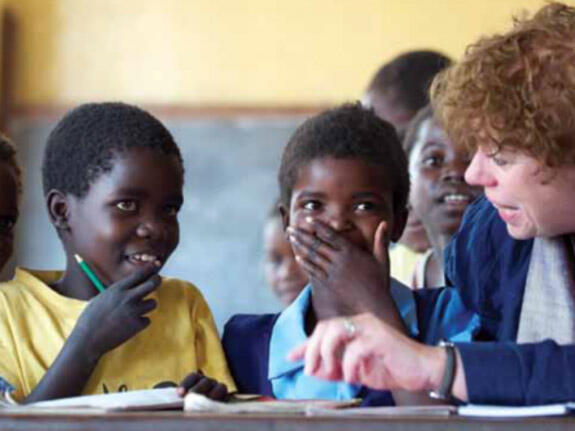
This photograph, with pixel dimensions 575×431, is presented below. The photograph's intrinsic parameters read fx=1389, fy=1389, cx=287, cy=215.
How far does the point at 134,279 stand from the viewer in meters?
2.08

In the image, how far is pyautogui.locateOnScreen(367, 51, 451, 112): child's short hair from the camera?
350cm

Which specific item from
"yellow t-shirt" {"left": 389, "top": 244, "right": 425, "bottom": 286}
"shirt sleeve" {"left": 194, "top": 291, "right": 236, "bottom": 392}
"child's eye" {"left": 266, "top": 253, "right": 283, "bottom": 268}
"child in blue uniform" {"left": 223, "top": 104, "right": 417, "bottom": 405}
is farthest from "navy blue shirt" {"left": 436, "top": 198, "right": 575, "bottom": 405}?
"child's eye" {"left": 266, "top": 253, "right": 283, "bottom": 268}

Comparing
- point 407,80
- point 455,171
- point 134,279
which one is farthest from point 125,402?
point 407,80

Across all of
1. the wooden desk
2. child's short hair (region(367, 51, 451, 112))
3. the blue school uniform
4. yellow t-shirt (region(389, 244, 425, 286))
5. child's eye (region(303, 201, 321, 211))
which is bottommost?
yellow t-shirt (region(389, 244, 425, 286))

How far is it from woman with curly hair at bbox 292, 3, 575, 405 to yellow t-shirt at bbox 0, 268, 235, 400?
41cm

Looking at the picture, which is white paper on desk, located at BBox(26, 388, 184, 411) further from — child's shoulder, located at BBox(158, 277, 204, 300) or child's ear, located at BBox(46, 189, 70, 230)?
child's ear, located at BBox(46, 189, 70, 230)

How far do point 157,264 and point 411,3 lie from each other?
355 cm

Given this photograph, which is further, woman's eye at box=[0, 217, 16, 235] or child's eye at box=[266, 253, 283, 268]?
child's eye at box=[266, 253, 283, 268]

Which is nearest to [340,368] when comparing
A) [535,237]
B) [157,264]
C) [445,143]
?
[535,237]

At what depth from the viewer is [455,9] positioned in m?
5.46

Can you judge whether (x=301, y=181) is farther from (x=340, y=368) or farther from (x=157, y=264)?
(x=340, y=368)

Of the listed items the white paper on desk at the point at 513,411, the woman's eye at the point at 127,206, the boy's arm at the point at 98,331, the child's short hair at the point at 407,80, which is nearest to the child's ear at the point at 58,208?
the woman's eye at the point at 127,206

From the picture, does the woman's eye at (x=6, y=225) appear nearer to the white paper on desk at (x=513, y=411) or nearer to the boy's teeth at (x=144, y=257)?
the boy's teeth at (x=144, y=257)

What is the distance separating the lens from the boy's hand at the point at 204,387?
1785 millimetres
